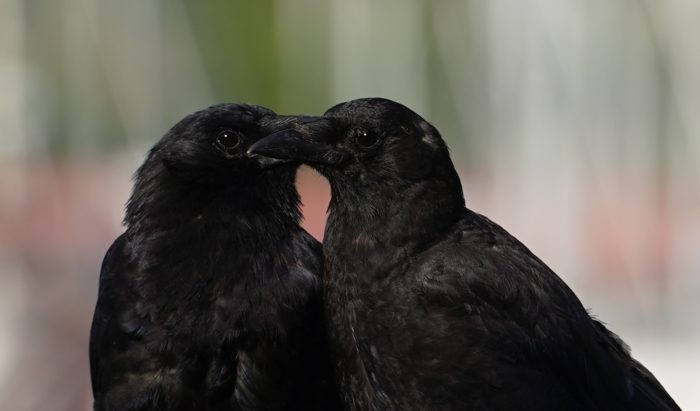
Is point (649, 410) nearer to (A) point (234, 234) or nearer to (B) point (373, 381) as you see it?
(B) point (373, 381)

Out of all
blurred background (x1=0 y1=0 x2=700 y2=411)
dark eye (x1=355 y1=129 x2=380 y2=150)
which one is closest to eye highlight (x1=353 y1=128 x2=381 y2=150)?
dark eye (x1=355 y1=129 x2=380 y2=150)

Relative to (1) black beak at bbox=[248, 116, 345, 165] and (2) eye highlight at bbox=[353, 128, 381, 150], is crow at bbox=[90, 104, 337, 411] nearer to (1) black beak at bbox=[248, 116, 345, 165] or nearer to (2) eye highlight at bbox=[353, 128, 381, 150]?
(1) black beak at bbox=[248, 116, 345, 165]

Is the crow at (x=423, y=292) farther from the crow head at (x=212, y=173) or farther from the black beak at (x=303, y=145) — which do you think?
the crow head at (x=212, y=173)

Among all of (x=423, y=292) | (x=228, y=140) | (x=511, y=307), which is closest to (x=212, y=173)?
(x=228, y=140)

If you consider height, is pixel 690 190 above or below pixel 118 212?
above

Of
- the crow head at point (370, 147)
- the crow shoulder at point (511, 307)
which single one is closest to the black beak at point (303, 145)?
the crow head at point (370, 147)

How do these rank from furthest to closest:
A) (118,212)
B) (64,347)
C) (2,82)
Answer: (2,82) → (118,212) → (64,347)

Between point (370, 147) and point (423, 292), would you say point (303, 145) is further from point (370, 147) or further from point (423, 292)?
point (423, 292)

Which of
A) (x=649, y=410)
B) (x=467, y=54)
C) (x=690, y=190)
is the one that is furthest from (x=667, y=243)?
(x=649, y=410)
